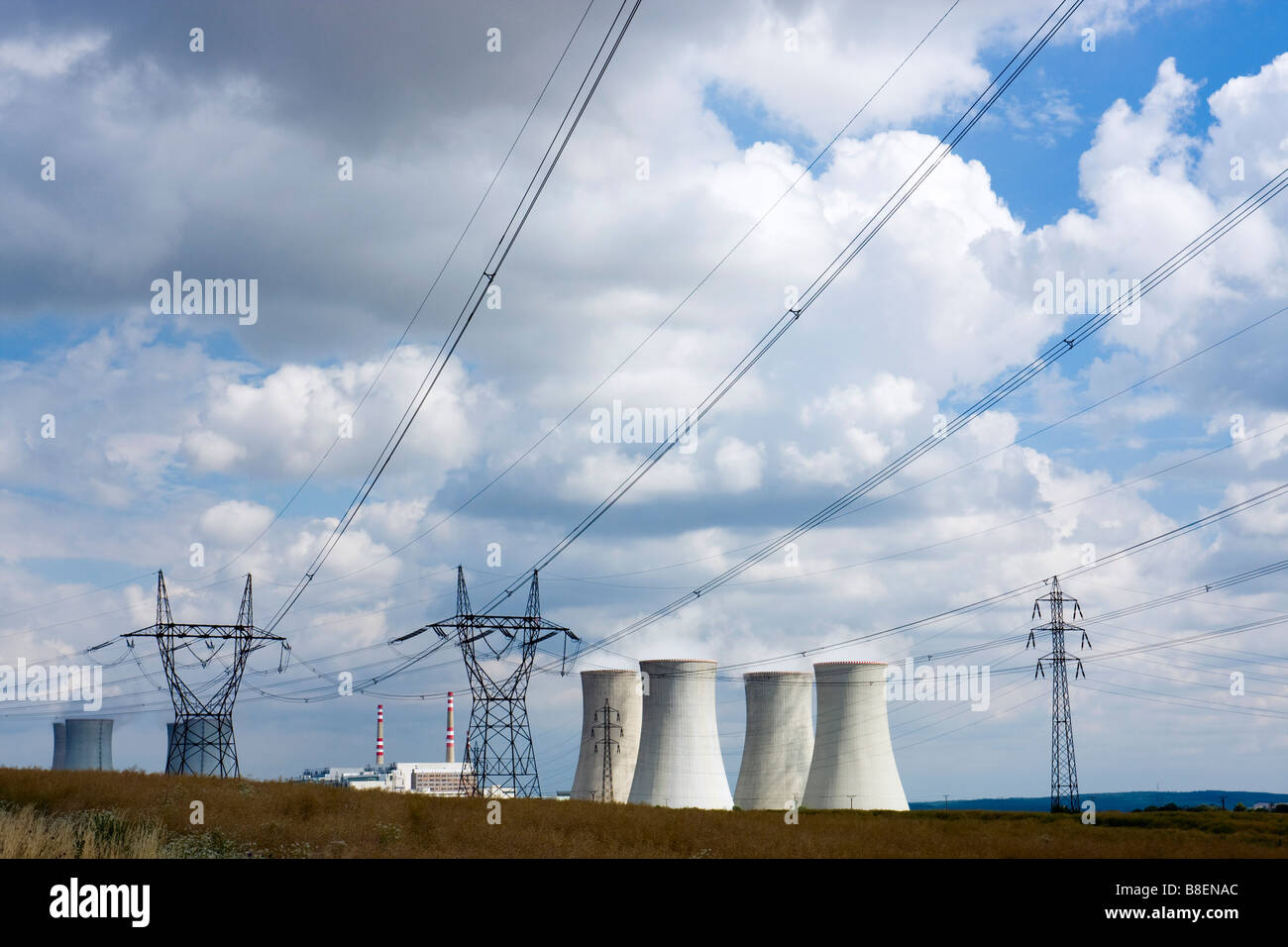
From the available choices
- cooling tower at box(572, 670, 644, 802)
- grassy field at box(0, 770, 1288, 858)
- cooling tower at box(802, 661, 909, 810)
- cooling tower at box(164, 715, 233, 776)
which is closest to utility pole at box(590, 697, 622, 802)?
cooling tower at box(572, 670, 644, 802)

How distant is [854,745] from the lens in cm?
5688

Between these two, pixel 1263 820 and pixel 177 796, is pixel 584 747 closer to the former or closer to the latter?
pixel 1263 820

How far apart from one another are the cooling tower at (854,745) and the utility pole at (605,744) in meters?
11.0

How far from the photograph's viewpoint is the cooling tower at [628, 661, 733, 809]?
5491 centimetres

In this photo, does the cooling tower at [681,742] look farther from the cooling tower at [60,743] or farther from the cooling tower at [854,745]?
the cooling tower at [60,743]

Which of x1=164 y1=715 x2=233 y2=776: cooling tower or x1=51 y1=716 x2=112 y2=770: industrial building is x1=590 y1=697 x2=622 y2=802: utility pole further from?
x1=51 y1=716 x2=112 y2=770: industrial building

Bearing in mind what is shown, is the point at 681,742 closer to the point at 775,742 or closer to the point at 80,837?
the point at 775,742

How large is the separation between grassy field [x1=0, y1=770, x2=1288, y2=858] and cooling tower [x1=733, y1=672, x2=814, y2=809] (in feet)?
112
